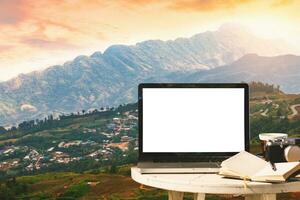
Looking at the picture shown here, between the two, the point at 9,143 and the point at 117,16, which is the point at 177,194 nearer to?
the point at 117,16

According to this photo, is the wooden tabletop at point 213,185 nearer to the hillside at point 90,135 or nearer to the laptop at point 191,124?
the laptop at point 191,124

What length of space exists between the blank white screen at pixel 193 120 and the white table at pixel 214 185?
25cm

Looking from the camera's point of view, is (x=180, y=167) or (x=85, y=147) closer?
(x=180, y=167)

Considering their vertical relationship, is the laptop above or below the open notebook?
above

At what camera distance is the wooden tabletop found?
109 inches

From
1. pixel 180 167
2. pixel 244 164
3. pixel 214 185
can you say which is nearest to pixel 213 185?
pixel 214 185

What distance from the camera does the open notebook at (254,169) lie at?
279 cm

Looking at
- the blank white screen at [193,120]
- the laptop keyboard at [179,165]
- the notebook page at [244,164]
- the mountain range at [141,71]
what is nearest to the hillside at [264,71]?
the mountain range at [141,71]

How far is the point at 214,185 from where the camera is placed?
2777 millimetres

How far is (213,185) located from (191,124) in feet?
1.77

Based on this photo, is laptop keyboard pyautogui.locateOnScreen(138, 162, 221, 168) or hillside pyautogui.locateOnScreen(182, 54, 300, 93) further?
hillside pyautogui.locateOnScreen(182, 54, 300, 93)

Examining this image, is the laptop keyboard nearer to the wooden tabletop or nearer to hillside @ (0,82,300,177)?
the wooden tabletop

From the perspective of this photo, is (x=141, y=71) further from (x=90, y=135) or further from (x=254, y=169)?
(x=254, y=169)

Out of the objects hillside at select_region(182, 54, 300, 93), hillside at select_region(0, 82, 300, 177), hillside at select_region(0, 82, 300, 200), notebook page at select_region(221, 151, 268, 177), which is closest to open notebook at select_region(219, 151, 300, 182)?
notebook page at select_region(221, 151, 268, 177)
